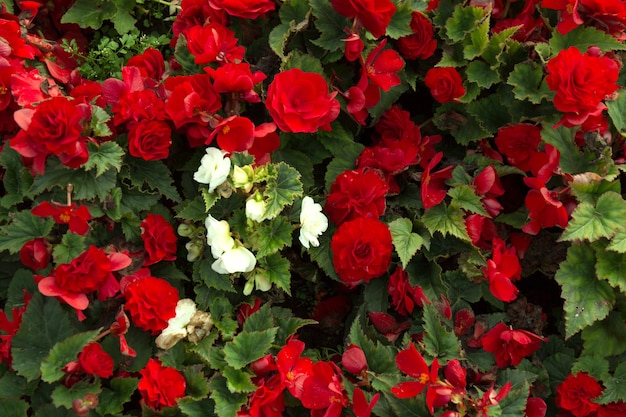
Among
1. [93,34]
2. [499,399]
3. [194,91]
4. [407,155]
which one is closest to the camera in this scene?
[499,399]

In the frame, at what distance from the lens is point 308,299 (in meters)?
2.07

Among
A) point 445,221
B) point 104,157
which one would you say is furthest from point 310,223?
point 104,157

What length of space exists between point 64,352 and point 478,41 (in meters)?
1.39

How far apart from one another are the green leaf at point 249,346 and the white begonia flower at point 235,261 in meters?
0.17

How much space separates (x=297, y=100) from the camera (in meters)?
1.61

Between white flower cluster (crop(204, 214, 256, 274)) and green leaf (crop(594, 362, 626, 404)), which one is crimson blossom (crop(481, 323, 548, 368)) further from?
white flower cluster (crop(204, 214, 256, 274))

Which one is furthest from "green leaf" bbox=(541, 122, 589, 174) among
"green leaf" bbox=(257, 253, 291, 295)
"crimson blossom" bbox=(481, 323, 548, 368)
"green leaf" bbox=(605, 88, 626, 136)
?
"green leaf" bbox=(257, 253, 291, 295)

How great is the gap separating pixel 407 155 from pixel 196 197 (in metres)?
0.62

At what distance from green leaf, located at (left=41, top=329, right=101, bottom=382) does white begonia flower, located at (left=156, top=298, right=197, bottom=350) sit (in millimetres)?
184

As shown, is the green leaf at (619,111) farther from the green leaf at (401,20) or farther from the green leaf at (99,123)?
the green leaf at (99,123)

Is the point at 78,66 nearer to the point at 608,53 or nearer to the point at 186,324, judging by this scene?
the point at 186,324

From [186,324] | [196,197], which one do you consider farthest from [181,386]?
[196,197]

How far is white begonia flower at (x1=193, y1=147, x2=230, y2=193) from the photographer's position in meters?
1.56

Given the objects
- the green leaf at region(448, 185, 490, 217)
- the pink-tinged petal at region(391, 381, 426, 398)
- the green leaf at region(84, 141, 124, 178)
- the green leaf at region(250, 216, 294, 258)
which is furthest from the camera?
the green leaf at region(448, 185, 490, 217)
